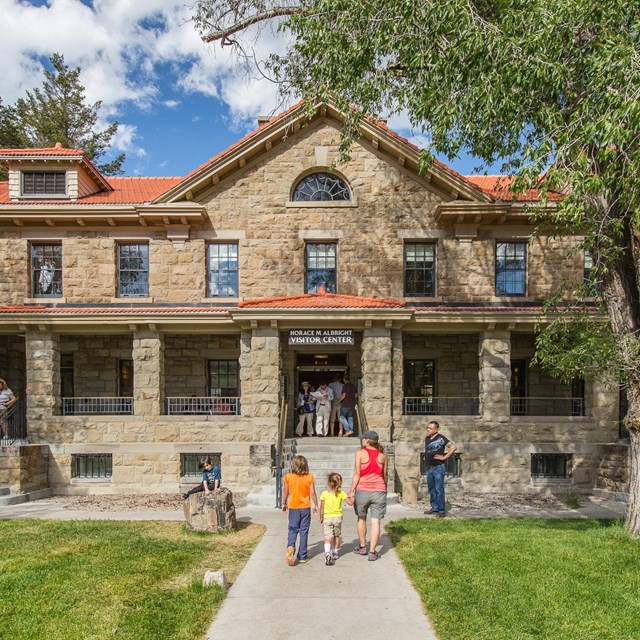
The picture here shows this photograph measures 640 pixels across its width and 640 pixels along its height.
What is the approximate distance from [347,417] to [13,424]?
9.04 m

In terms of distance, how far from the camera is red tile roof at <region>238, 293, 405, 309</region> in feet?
42.9

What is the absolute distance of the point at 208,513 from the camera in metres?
9.18

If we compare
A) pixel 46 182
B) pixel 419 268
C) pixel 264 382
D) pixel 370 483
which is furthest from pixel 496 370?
pixel 46 182

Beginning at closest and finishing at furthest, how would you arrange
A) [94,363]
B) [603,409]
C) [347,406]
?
1. [603,409]
2. [347,406]
3. [94,363]

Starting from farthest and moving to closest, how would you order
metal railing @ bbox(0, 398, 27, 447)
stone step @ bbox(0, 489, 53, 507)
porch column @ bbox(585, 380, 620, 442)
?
porch column @ bbox(585, 380, 620, 442) → metal railing @ bbox(0, 398, 27, 447) → stone step @ bbox(0, 489, 53, 507)

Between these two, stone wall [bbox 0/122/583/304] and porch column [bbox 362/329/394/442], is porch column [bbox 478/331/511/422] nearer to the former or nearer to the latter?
stone wall [bbox 0/122/583/304]

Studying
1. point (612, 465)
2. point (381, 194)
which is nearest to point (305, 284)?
point (381, 194)

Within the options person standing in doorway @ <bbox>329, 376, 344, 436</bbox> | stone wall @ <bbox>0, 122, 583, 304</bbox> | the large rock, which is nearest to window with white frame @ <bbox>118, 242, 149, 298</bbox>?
stone wall @ <bbox>0, 122, 583, 304</bbox>

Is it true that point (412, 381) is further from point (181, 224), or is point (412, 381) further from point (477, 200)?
point (181, 224)

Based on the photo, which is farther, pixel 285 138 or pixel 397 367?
pixel 285 138

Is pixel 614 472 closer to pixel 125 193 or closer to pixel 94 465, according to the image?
pixel 94 465

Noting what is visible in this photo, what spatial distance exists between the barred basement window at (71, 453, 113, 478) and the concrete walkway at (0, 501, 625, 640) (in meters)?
7.07

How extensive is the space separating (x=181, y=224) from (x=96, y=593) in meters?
10.8

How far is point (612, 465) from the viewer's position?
13.4 meters
